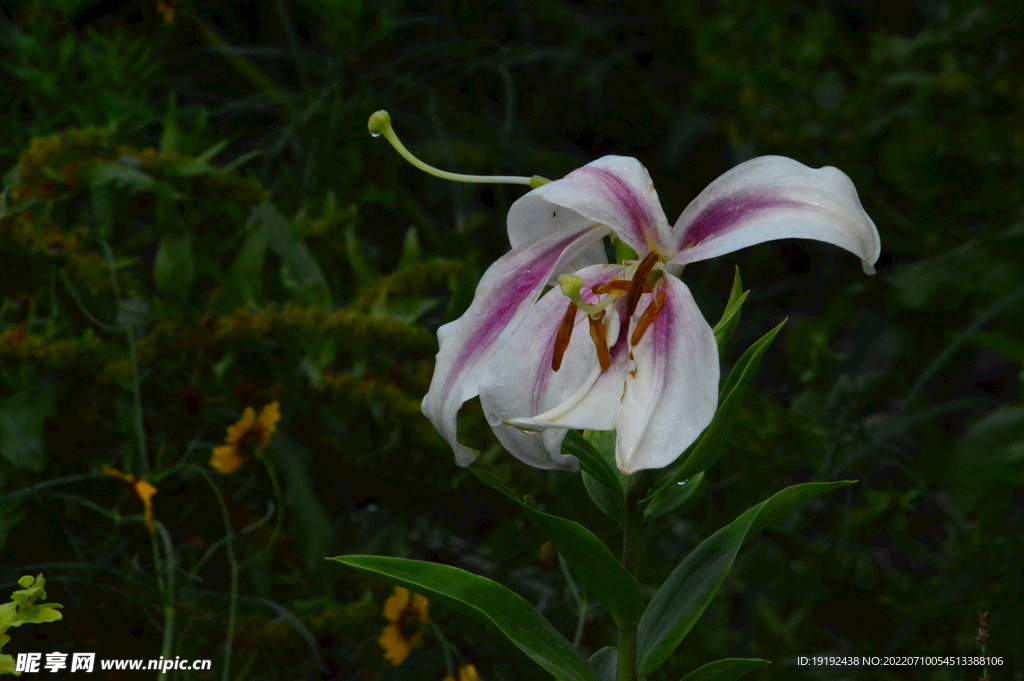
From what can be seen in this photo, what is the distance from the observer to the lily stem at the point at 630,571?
429mm

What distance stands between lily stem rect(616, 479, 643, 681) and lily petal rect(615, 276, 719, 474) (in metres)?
0.07

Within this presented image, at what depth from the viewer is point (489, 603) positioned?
0.41m

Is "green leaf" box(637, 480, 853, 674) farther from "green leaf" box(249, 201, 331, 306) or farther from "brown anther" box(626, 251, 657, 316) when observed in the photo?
"green leaf" box(249, 201, 331, 306)

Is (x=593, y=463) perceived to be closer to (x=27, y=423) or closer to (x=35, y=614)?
(x=35, y=614)

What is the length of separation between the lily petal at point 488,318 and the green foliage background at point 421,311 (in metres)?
0.29

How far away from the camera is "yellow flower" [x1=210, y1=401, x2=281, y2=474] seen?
2.32ft

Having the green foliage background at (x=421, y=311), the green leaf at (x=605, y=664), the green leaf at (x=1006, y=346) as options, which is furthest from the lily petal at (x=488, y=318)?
the green leaf at (x=1006, y=346)

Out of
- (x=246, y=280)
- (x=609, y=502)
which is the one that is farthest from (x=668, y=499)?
(x=246, y=280)

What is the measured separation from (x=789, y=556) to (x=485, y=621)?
61 centimetres

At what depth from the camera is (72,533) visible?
31.8 inches

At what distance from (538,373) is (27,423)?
0.49 metres

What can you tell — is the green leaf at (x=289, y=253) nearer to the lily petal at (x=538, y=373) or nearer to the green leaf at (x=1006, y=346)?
the lily petal at (x=538, y=373)

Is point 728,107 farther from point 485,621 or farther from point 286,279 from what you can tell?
point 485,621

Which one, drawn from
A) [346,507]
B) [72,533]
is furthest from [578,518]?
[72,533]
